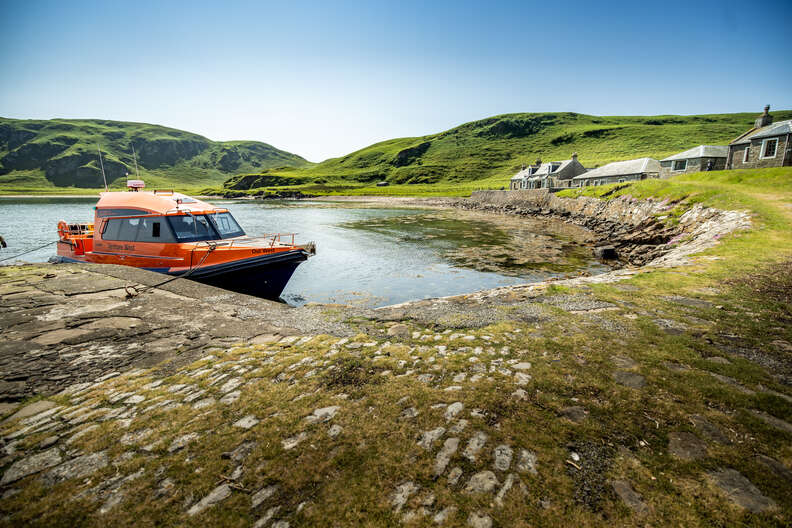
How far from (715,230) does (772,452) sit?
2091 centimetres

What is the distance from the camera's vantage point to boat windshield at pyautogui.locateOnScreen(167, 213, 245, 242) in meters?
14.4

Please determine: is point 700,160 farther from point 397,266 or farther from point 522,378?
point 522,378

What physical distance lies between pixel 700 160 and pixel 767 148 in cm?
2518

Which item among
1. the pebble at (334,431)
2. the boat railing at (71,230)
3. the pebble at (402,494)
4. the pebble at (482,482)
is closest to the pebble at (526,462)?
the pebble at (482,482)

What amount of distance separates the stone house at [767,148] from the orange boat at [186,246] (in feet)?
176

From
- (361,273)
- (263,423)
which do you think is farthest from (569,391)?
(361,273)

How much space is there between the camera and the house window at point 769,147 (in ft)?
123

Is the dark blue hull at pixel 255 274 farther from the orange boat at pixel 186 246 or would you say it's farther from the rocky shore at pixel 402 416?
the rocky shore at pixel 402 416

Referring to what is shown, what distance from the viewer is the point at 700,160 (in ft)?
196

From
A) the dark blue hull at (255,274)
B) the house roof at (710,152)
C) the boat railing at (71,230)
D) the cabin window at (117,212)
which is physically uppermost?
the house roof at (710,152)

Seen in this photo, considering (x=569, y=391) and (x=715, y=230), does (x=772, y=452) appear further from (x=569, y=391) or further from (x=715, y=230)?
(x=715, y=230)

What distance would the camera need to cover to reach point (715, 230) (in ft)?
60.7

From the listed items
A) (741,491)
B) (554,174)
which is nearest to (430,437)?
(741,491)

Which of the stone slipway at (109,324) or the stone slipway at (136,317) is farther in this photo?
the stone slipway at (136,317)
